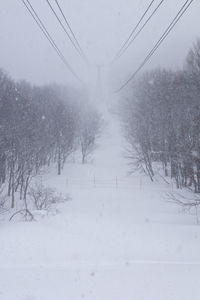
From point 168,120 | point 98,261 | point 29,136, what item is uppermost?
point 168,120

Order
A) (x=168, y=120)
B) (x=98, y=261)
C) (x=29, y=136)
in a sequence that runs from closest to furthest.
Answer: (x=98, y=261) < (x=29, y=136) < (x=168, y=120)

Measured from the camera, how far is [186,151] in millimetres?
18109

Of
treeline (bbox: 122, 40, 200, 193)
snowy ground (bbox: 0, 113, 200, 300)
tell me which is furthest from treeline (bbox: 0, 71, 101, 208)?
snowy ground (bbox: 0, 113, 200, 300)

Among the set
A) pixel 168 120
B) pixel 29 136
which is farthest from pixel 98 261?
pixel 168 120

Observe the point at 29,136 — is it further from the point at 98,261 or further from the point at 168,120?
the point at 98,261

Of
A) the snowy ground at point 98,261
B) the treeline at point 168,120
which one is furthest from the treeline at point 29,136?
the snowy ground at point 98,261

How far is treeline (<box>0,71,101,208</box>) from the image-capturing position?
3084 centimetres

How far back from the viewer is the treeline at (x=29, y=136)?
3084 cm

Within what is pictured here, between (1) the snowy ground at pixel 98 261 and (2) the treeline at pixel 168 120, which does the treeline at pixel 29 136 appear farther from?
(1) the snowy ground at pixel 98 261

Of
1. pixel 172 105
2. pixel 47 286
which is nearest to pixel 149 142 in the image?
pixel 172 105

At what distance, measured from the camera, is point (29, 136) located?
33.7m

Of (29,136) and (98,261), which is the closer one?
→ (98,261)

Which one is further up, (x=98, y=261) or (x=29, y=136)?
(x=29, y=136)

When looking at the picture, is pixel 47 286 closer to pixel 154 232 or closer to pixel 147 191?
pixel 154 232
